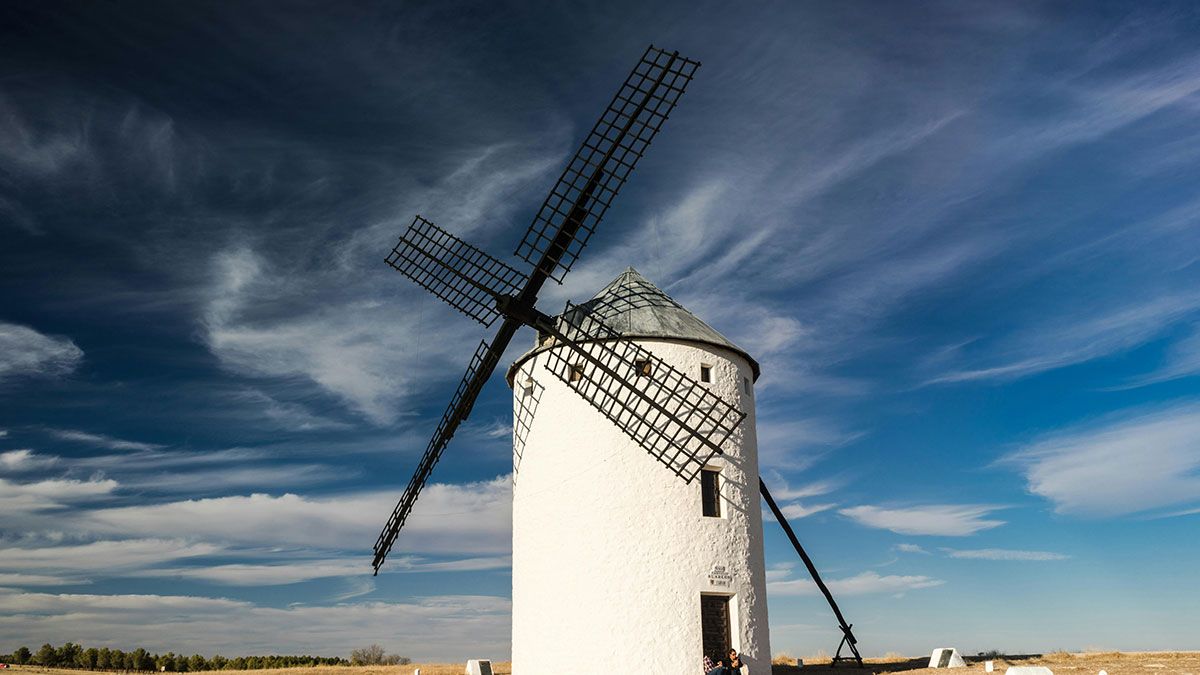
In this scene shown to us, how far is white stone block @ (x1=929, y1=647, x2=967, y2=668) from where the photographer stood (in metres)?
19.4

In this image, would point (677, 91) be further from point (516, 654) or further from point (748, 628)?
point (516, 654)

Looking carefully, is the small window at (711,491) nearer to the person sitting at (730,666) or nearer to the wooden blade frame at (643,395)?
the wooden blade frame at (643,395)

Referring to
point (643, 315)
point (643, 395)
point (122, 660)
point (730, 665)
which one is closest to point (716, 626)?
point (730, 665)

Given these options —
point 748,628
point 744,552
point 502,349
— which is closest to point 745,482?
point 744,552

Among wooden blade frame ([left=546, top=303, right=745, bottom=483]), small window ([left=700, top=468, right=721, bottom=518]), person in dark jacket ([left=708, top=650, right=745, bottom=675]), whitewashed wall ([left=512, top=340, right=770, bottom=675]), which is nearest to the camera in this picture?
person in dark jacket ([left=708, top=650, right=745, bottom=675])

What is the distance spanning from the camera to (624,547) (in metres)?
16.1

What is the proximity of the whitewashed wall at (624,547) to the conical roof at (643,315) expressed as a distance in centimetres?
32

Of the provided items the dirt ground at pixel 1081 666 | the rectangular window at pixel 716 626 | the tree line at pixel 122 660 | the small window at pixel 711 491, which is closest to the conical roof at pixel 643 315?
the small window at pixel 711 491

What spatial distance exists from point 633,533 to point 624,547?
0.34 metres

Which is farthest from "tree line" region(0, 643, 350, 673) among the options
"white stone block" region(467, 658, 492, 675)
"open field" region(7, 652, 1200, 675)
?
"white stone block" region(467, 658, 492, 675)

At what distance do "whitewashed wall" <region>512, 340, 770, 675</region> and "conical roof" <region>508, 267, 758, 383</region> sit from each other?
32 centimetres

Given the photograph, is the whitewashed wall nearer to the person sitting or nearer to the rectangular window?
the rectangular window

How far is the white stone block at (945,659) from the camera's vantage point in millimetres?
19438

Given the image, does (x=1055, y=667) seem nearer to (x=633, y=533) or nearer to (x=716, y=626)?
(x=716, y=626)
